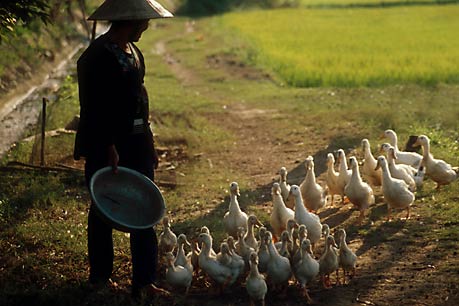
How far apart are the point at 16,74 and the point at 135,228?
13472 millimetres

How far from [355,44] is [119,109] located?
18.3m

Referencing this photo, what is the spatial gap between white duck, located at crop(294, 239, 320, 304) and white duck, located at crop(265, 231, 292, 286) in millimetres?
77

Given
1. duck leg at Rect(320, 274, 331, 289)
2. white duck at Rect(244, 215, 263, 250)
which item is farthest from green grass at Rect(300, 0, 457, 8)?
duck leg at Rect(320, 274, 331, 289)

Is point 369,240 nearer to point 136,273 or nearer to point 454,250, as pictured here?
point 454,250

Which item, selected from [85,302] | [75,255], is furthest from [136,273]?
[75,255]

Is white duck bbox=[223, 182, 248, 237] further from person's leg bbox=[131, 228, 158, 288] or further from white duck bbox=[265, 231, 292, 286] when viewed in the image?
person's leg bbox=[131, 228, 158, 288]

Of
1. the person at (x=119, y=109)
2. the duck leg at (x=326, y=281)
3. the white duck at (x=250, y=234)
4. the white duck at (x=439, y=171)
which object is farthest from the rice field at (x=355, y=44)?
the person at (x=119, y=109)

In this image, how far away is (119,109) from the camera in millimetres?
5832

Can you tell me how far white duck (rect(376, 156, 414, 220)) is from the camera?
8.10 m

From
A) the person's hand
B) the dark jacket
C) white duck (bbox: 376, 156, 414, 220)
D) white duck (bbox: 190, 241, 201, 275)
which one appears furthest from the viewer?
white duck (bbox: 376, 156, 414, 220)

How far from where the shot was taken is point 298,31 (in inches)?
1093

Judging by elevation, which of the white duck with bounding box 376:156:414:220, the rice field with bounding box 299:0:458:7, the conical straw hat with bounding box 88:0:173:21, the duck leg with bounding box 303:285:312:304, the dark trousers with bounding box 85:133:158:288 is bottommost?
the rice field with bounding box 299:0:458:7

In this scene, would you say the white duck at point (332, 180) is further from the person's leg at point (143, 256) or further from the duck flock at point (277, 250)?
the person's leg at point (143, 256)

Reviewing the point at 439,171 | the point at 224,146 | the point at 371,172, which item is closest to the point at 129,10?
the point at 371,172
